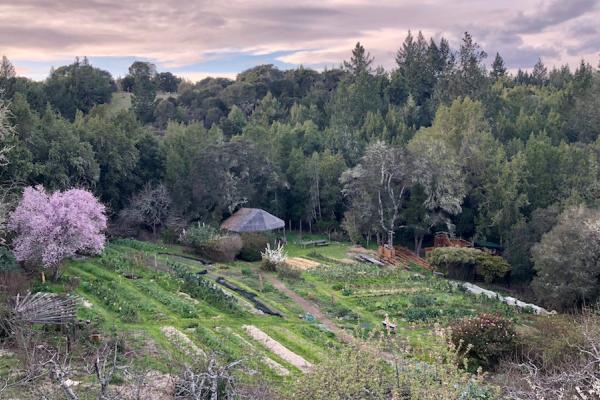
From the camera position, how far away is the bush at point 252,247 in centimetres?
3103

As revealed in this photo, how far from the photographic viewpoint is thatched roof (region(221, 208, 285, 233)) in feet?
112

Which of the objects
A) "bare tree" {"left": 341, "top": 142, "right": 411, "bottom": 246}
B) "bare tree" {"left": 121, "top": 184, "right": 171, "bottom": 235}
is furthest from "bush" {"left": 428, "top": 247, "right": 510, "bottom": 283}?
"bare tree" {"left": 121, "top": 184, "right": 171, "bottom": 235}

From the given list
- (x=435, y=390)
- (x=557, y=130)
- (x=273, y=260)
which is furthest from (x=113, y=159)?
(x=557, y=130)

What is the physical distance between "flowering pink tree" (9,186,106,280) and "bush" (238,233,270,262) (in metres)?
9.31

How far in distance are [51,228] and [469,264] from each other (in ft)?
70.3

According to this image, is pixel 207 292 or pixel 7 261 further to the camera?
pixel 207 292

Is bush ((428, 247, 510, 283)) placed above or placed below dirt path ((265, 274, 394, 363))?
below

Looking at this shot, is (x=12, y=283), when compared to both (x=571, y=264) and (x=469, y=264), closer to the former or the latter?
(x=571, y=264)

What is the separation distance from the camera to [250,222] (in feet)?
113

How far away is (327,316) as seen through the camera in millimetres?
21672

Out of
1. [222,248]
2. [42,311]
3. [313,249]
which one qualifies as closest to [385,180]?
[313,249]

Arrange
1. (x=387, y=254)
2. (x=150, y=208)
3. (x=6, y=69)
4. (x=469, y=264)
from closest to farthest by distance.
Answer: (x=469, y=264) → (x=150, y=208) → (x=387, y=254) → (x=6, y=69)

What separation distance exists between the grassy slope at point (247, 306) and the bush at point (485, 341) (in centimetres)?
133

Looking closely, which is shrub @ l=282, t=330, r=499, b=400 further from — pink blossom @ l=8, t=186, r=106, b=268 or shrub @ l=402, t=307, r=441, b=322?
pink blossom @ l=8, t=186, r=106, b=268
